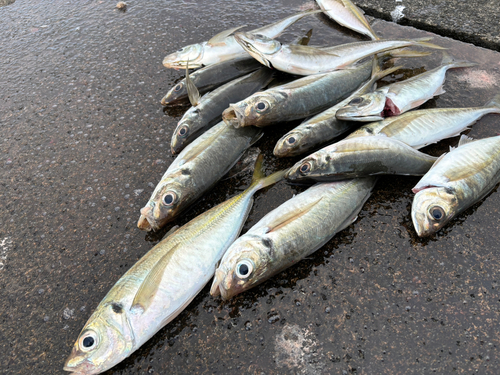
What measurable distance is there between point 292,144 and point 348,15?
251cm

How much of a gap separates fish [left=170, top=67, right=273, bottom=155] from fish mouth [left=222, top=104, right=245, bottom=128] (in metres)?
0.20

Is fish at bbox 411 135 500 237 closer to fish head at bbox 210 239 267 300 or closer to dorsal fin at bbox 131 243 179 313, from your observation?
fish head at bbox 210 239 267 300

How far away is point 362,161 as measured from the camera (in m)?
2.46

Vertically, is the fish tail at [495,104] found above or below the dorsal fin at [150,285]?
above

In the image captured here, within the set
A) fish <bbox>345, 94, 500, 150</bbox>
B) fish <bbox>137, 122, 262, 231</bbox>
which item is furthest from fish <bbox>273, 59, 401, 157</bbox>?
fish <bbox>137, 122, 262, 231</bbox>

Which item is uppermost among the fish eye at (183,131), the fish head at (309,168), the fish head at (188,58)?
the fish head at (188,58)

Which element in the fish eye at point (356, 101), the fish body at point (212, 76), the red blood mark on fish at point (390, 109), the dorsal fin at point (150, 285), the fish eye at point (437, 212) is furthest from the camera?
the fish body at point (212, 76)

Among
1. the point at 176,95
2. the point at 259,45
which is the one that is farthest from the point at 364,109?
the point at 176,95

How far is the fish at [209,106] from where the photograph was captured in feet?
9.59

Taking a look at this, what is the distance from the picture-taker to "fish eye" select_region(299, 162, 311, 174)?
2.49 m

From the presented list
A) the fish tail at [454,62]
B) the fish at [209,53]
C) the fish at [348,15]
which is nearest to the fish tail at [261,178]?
the fish at [209,53]

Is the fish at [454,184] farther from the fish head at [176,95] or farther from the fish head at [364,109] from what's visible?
the fish head at [176,95]

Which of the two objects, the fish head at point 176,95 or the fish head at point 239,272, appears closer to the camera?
the fish head at point 239,272

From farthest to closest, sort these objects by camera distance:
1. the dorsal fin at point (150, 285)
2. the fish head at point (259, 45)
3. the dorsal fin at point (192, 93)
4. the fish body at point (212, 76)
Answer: the fish body at point (212, 76) < the fish head at point (259, 45) < the dorsal fin at point (192, 93) < the dorsal fin at point (150, 285)
